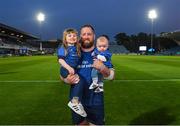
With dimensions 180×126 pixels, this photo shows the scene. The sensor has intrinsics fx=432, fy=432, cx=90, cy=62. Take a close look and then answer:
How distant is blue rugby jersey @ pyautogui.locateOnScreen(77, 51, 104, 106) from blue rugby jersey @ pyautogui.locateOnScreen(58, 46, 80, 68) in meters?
0.15

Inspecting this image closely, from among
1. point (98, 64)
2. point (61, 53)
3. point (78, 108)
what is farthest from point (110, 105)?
point (98, 64)

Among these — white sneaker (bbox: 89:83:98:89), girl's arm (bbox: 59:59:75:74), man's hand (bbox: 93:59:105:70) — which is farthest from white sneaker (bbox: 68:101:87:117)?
man's hand (bbox: 93:59:105:70)

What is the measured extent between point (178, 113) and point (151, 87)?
6.25m

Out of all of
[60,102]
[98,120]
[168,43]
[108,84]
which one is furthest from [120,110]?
[168,43]

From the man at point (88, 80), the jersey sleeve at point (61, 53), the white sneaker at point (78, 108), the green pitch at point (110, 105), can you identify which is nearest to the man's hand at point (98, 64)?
the man at point (88, 80)

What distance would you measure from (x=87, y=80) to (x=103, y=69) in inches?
13.3

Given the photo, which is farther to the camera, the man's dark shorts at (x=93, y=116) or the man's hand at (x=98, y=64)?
the man's dark shorts at (x=93, y=116)

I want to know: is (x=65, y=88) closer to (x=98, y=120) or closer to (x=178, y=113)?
(x=178, y=113)

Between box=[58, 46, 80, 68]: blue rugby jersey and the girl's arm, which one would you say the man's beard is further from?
the girl's arm

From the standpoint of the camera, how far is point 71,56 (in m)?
5.93

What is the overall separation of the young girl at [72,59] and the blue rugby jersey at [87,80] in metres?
0.12

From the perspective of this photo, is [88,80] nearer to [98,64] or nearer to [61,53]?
[98,64]

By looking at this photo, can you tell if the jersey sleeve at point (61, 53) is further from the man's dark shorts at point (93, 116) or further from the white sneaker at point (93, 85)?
the man's dark shorts at point (93, 116)

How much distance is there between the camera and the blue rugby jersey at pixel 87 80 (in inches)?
239
